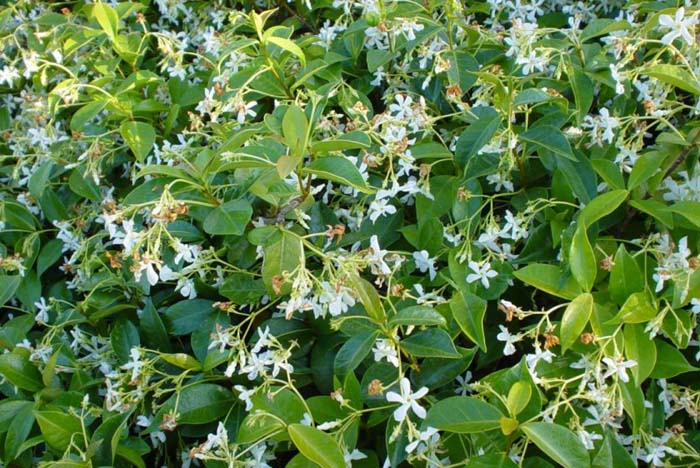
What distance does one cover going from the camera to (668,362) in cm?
107

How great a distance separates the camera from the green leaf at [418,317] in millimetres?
1045

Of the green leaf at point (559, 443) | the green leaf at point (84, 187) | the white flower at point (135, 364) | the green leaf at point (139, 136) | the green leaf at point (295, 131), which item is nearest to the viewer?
the green leaf at point (559, 443)

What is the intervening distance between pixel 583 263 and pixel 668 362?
191 mm

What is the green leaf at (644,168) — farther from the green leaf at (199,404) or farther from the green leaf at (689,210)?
the green leaf at (199,404)

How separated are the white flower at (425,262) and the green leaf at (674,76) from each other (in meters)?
0.44

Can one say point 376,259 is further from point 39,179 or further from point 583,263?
point 39,179

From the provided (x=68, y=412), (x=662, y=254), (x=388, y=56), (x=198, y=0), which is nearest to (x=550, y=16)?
(x=388, y=56)

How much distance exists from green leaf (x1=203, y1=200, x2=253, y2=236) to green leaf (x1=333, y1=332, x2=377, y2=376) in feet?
0.78

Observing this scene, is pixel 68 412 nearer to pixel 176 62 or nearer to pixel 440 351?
pixel 440 351

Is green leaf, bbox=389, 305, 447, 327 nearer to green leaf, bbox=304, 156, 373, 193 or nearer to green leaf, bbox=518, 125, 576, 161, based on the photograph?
green leaf, bbox=304, 156, 373, 193

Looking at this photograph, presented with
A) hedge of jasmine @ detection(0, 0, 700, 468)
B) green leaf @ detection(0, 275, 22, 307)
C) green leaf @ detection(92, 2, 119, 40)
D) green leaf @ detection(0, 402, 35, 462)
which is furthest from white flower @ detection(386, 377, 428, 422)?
green leaf @ detection(92, 2, 119, 40)

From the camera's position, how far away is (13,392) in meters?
1.48

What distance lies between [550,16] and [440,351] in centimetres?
101

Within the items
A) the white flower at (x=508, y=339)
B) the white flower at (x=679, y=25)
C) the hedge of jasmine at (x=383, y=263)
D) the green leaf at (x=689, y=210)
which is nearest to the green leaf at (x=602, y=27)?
the hedge of jasmine at (x=383, y=263)
